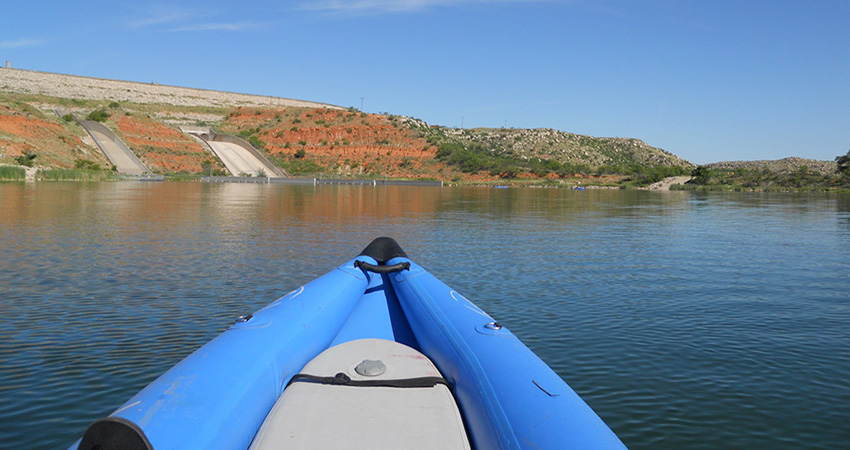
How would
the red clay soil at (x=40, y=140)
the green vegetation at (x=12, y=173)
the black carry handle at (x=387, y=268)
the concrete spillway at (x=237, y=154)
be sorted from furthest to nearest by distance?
the concrete spillway at (x=237, y=154) → the red clay soil at (x=40, y=140) → the green vegetation at (x=12, y=173) → the black carry handle at (x=387, y=268)

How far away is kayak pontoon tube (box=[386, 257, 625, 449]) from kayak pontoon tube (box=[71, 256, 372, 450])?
1055 mm

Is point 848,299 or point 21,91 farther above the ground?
point 21,91

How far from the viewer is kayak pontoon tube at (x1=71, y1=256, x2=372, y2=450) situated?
2.92m

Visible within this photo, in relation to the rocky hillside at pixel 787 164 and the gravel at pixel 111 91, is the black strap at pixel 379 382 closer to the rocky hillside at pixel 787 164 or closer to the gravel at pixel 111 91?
the rocky hillside at pixel 787 164

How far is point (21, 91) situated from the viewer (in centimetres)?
11356

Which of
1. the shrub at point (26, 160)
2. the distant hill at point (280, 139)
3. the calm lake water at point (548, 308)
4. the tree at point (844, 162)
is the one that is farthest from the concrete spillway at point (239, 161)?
the tree at point (844, 162)

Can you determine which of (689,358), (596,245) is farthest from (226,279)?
(596,245)

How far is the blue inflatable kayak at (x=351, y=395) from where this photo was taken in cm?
299

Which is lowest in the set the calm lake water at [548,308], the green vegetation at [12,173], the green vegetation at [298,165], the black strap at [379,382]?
the calm lake water at [548,308]

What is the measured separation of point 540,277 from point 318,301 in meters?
6.71

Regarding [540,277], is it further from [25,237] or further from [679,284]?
[25,237]

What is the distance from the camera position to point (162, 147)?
7669 cm

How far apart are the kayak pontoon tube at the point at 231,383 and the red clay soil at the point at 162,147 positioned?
7269 centimetres

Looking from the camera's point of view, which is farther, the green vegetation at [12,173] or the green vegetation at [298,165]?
the green vegetation at [298,165]
